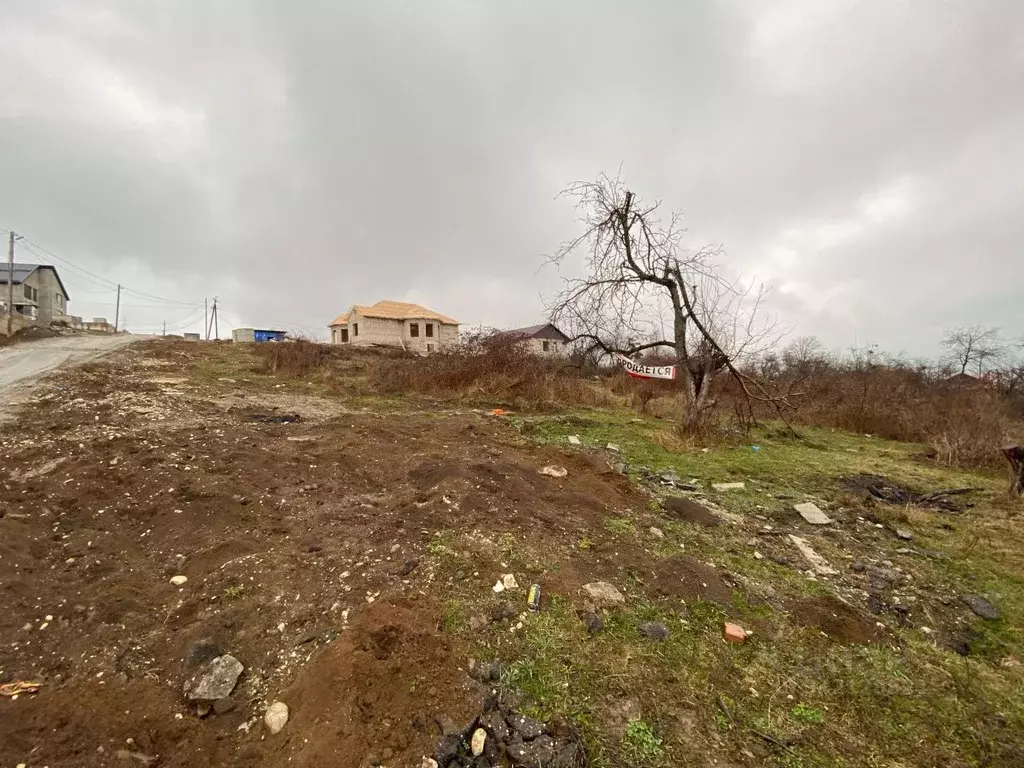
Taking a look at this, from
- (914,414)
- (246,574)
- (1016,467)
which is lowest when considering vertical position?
(246,574)

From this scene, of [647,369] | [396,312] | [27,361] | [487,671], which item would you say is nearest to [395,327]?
[396,312]

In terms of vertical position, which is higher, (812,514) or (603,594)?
(812,514)

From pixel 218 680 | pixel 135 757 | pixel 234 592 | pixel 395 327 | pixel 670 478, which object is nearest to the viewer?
pixel 135 757

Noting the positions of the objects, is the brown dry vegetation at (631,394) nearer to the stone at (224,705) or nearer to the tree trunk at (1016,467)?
the tree trunk at (1016,467)

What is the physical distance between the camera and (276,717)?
1986 millimetres

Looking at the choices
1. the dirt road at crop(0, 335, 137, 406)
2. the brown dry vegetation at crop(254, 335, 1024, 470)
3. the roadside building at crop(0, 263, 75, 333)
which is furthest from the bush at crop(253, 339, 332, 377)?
the roadside building at crop(0, 263, 75, 333)

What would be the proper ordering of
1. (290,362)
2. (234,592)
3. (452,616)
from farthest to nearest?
(290,362)
(234,592)
(452,616)

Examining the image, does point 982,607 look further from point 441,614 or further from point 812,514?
point 441,614

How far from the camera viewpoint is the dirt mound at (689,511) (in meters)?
4.32

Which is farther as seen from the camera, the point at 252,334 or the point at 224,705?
the point at 252,334

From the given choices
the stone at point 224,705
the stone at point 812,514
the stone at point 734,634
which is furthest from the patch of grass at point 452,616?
the stone at point 812,514

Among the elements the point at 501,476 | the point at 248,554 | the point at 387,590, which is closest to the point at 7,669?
the point at 248,554

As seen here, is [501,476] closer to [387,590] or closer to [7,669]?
[387,590]

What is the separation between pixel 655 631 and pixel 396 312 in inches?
1247
